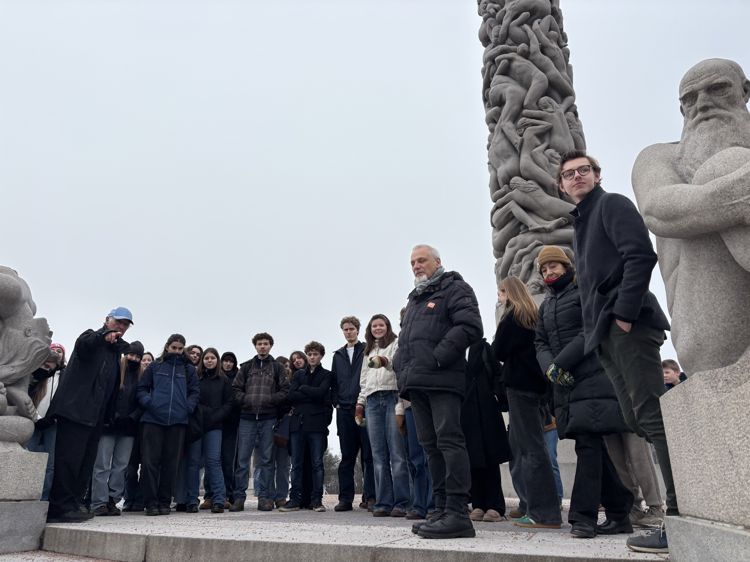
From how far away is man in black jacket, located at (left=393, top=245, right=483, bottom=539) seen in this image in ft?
12.9

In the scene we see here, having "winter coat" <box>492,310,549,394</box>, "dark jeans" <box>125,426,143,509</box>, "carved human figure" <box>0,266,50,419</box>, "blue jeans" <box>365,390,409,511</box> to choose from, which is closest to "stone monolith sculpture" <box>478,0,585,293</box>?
"blue jeans" <box>365,390,409,511</box>

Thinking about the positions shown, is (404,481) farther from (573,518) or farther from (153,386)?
(153,386)

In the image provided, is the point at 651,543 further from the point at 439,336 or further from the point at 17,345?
the point at 17,345

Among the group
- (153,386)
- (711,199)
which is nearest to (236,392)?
(153,386)

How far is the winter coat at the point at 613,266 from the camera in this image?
2867 millimetres

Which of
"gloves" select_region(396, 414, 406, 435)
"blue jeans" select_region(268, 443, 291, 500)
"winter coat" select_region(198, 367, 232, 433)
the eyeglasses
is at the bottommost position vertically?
"blue jeans" select_region(268, 443, 291, 500)

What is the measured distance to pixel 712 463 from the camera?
7.15ft

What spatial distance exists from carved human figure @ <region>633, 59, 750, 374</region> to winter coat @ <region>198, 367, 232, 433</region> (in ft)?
18.3

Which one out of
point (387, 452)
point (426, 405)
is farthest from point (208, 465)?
point (426, 405)

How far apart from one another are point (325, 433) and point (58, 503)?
9.16ft

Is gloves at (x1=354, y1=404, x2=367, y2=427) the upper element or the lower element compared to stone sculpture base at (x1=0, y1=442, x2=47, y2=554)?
upper

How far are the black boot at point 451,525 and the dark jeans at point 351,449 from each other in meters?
2.93

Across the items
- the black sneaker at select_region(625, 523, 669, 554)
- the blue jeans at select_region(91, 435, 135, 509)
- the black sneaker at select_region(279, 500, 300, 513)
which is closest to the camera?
the black sneaker at select_region(625, 523, 669, 554)

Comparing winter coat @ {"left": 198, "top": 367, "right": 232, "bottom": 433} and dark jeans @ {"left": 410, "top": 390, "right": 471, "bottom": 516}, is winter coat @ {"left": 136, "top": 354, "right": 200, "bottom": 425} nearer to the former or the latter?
winter coat @ {"left": 198, "top": 367, "right": 232, "bottom": 433}
